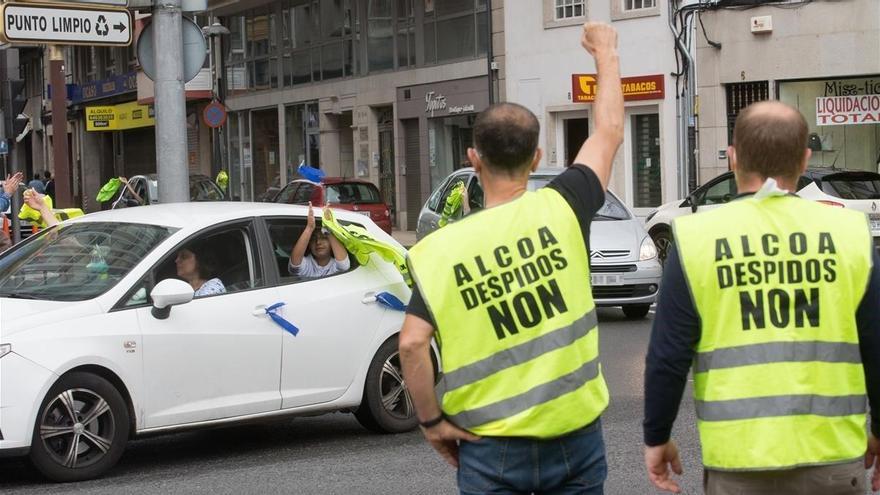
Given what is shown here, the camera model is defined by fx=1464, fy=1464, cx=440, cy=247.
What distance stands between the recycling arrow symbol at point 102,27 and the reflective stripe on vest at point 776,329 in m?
10.2

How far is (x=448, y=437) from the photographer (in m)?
3.86

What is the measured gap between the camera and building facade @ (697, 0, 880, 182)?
81.3 feet

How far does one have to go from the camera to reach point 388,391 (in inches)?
358

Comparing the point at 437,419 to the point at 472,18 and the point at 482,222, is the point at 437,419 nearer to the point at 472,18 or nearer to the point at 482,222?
the point at 482,222

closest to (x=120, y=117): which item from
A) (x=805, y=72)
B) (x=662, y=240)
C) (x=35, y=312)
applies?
(x=805, y=72)

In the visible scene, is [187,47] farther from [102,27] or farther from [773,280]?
[773,280]

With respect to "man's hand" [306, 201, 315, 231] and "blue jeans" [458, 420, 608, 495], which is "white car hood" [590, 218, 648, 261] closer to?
"man's hand" [306, 201, 315, 231]

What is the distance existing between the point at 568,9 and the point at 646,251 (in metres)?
14.7

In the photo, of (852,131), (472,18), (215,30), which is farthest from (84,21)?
(215,30)

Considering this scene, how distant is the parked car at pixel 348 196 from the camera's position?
2856 centimetres

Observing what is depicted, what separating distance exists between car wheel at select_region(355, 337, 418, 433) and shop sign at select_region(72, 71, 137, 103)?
4324 centimetres

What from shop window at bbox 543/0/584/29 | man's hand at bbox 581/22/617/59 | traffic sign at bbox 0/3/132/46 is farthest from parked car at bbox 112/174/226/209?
man's hand at bbox 581/22/617/59

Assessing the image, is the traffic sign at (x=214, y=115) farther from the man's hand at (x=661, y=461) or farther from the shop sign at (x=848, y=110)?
the man's hand at (x=661, y=461)

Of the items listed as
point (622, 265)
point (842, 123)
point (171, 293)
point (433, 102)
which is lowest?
point (622, 265)
